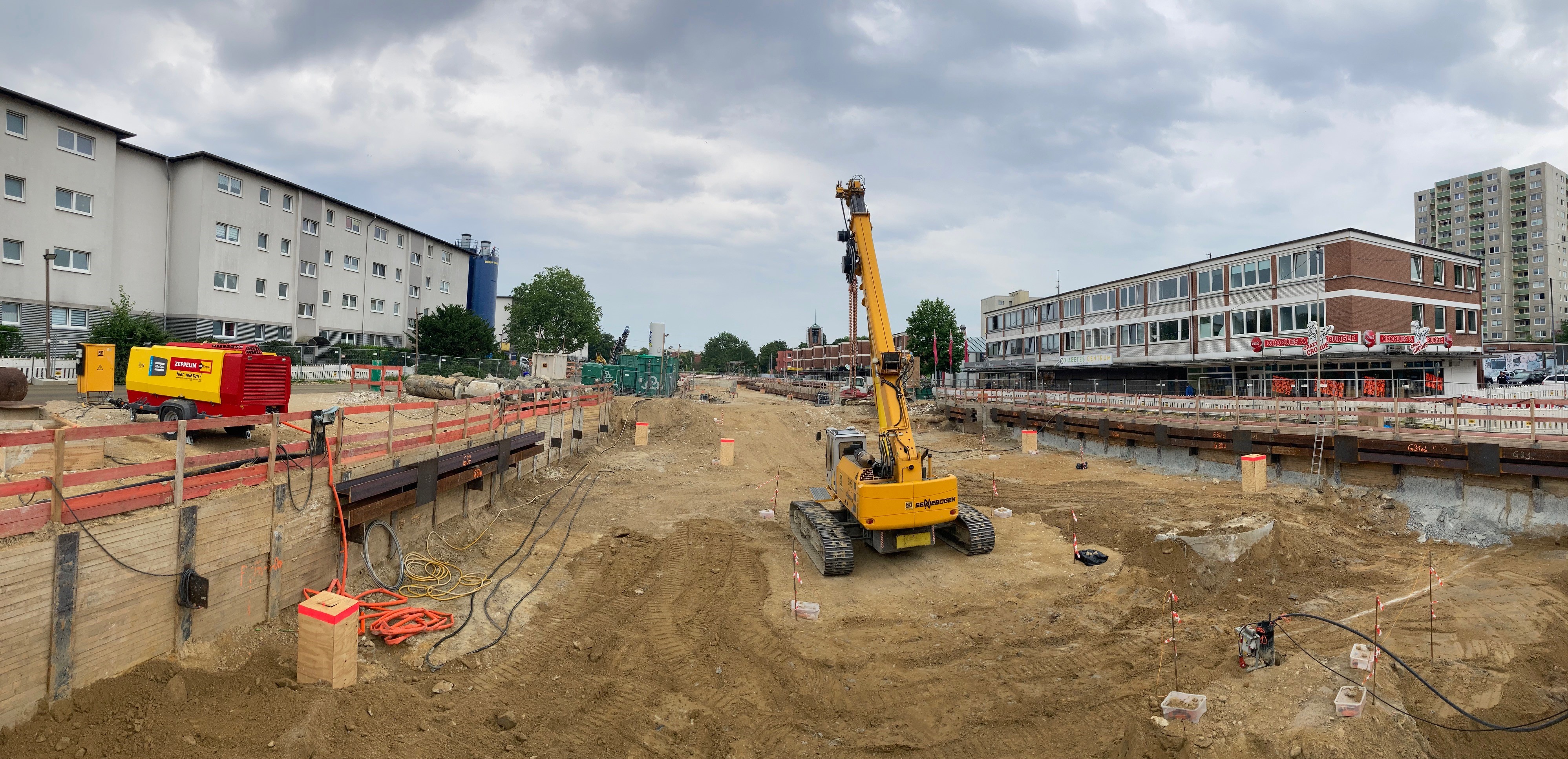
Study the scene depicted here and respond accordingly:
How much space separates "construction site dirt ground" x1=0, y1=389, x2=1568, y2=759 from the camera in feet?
18.8

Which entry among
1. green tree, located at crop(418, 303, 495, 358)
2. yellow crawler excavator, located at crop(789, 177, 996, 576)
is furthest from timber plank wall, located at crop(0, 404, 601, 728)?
green tree, located at crop(418, 303, 495, 358)

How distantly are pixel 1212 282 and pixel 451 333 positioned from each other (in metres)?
49.5

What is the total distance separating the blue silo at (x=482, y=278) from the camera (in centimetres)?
6278

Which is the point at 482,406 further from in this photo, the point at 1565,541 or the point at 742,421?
the point at 1565,541

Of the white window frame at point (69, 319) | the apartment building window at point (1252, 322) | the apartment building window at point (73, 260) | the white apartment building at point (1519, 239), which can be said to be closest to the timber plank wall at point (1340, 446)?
the apartment building window at point (1252, 322)

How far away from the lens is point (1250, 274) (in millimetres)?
35750

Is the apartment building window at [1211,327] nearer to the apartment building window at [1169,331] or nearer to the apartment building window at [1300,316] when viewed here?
the apartment building window at [1169,331]

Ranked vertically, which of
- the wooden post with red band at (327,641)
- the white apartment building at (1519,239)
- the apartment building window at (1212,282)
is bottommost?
the wooden post with red band at (327,641)

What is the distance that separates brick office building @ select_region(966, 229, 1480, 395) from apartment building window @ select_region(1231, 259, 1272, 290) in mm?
50

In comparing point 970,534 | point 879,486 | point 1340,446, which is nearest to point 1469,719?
point 970,534

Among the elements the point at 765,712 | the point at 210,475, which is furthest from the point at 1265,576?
the point at 210,475

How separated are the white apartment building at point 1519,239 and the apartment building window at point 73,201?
14469cm

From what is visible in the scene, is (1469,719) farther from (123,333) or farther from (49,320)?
(123,333)

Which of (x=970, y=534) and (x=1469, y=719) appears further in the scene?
(x=970, y=534)
